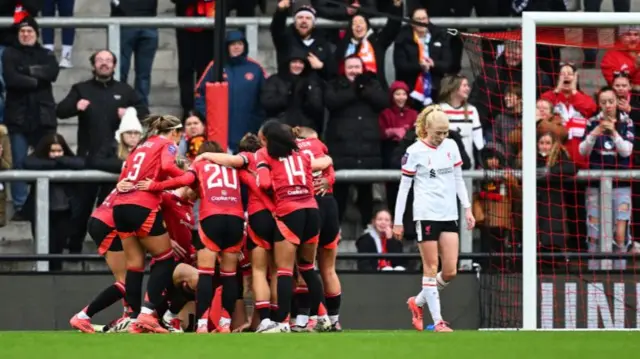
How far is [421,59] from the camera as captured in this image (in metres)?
16.9

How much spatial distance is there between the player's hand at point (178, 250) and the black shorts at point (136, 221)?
556 mm

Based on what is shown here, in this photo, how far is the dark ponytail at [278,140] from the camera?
42.6 feet

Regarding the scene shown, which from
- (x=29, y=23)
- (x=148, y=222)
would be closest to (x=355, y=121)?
(x=29, y=23)

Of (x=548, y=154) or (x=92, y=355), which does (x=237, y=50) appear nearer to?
(x=548, y=154)

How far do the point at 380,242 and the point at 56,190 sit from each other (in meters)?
3.08

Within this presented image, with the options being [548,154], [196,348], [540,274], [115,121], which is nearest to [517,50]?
[548,154]

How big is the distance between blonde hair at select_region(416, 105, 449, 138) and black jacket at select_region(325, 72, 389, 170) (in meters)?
2.49

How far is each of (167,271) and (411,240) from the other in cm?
397

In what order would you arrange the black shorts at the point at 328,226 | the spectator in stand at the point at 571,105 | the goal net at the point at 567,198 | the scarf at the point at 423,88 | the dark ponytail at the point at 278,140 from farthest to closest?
the scarf at the point at 423,88
the spectator in stand at the point at 571,105
the goal net at the point at 567,198
the black shorts at the point at 328,226
the dark ponytail at the point at 278,140

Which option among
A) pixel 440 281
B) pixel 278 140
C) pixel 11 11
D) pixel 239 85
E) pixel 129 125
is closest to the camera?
pixel 278 140

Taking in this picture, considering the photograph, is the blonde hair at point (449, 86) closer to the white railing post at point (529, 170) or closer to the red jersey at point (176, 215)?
the white railing post at point (529, 170)

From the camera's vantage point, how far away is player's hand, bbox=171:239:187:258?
13758 millimetres

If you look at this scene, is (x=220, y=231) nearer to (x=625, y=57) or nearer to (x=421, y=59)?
(x=421, y=59)

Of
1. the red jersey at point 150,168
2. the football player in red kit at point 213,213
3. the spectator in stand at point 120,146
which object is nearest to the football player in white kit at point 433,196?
the football player in red kit at point 213,213
